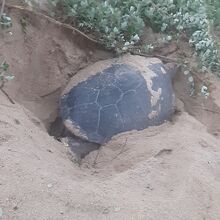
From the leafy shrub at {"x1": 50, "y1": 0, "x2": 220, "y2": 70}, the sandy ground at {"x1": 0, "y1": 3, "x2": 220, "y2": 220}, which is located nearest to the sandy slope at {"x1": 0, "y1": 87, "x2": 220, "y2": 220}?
the sandy ground at {"x1": 0, "y1": 3, "x2": 220, "y2": 220}

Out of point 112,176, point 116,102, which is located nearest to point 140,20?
point 116,102

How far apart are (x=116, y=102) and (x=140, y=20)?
74cm

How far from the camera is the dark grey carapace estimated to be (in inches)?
128

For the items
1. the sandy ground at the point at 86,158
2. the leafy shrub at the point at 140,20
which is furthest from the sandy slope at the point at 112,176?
the leafy shrub at the point at 140,20

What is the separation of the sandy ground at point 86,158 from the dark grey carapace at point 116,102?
0.29 feet

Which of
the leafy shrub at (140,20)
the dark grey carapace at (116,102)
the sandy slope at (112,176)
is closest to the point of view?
the sandy slope at (112,176)

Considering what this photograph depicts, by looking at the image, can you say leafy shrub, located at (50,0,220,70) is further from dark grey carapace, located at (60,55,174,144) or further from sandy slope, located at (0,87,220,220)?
sandy slope, located at (0,87,220,220)

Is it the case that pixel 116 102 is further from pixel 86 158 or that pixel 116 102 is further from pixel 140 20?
pixel 140 20

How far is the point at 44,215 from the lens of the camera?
2.12m

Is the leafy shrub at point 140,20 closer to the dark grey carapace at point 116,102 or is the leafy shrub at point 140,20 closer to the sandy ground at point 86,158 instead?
the sandy ground at point 86,158

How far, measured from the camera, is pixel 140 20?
3717 mm

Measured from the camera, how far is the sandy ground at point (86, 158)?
88.0 inches

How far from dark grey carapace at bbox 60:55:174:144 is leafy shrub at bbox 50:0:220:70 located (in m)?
0.27

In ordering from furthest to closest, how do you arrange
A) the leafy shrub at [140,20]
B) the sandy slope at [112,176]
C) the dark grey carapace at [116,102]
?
1. the leafy shrub at [140,20]
2. the dark grey carapace at [116,102]
3. the sandy slope at [112,176]
